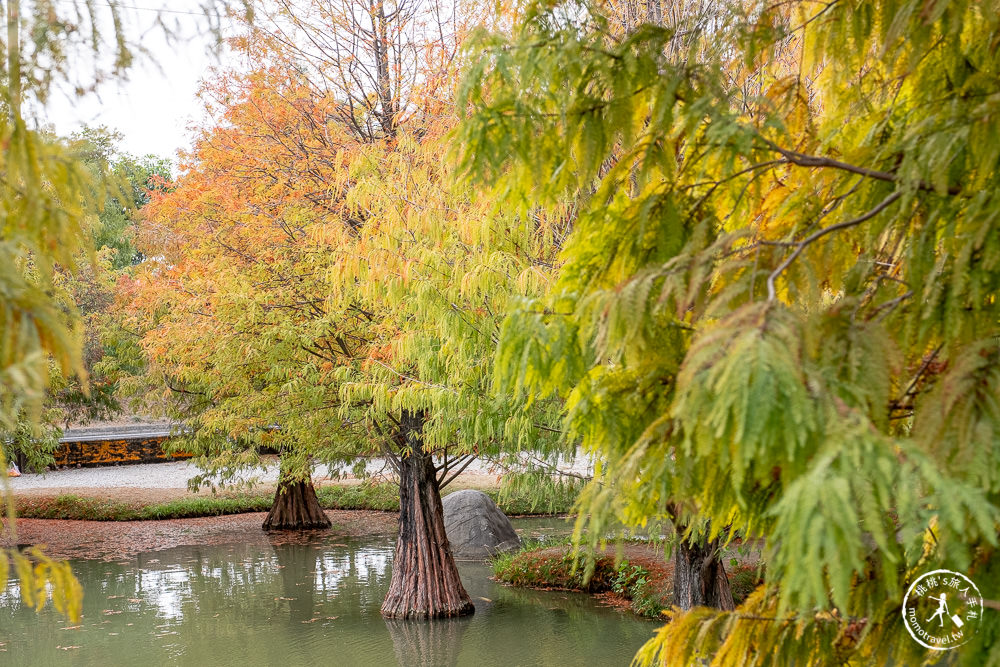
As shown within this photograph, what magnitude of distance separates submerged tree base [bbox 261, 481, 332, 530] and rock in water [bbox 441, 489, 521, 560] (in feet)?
11.3

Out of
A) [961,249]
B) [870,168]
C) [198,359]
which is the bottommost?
[961,249]

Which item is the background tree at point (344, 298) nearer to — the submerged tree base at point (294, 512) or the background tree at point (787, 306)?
the background tree at point (787, 306)

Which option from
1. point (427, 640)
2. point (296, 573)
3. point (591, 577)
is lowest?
point (427, 640)

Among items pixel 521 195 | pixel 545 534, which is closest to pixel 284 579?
pixel 545 534

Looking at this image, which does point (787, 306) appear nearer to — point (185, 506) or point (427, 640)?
point (427, 640)

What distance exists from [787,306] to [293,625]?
9.29 metres

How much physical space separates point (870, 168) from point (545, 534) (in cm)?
1435

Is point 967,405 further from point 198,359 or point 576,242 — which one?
point 198,359

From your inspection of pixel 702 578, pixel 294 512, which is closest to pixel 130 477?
pixel 294 512

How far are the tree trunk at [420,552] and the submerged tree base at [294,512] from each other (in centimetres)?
766

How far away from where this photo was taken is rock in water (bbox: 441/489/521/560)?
48.1 feet

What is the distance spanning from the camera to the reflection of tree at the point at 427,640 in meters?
8.77

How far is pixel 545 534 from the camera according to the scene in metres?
16.4

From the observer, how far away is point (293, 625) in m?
10.2
